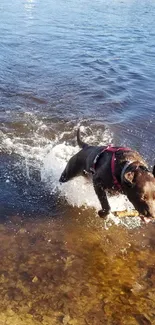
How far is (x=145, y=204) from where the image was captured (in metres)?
4.66

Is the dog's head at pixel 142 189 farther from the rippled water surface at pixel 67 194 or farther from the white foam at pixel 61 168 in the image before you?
the white foam at pixel 61 168

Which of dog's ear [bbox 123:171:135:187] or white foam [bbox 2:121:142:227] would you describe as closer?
dog's ear [bbox 123:171:135:187]

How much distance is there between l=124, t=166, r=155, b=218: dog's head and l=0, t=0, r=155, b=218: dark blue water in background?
2.47 metres

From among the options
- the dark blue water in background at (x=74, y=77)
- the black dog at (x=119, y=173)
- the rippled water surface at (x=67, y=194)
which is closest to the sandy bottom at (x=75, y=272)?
the rippled water surface at (x=67, y=194)

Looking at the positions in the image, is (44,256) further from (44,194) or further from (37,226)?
(44,194)

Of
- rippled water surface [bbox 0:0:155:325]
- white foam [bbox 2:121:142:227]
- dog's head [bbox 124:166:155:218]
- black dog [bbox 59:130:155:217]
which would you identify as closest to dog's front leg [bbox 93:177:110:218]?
black dog [bbox 59:130:155:217]

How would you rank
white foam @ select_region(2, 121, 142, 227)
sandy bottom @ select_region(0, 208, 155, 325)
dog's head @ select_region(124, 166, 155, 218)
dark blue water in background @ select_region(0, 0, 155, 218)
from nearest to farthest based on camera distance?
sandy bottom @ select_region(0, 208, 155, 325)
dog's head @ select_region(124, 166, 155, 218)
white foam @ select_region(2, 121, 142, 227)
dark blue water in background @ select_region(0, 0, 155, 218)

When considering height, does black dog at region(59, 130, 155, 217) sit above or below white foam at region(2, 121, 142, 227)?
above

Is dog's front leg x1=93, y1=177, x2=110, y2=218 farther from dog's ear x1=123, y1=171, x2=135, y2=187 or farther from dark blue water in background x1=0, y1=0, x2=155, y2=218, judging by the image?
dark blue water in background x1=0, y1=0, x2=155, y2=218

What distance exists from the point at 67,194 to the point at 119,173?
1807 mm

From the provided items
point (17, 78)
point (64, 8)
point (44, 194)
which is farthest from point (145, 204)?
point (64, 8)

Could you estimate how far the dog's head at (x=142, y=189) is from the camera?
183 inches

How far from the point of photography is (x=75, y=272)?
16.2 feet

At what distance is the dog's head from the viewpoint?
464 centimetres
